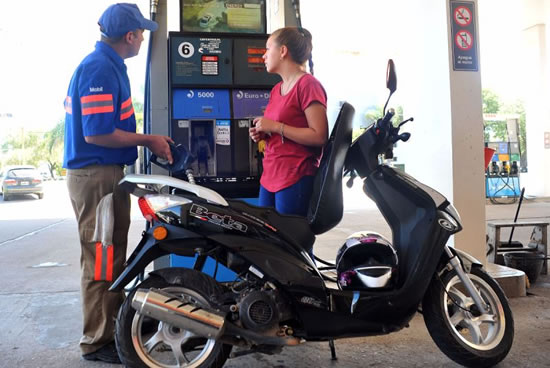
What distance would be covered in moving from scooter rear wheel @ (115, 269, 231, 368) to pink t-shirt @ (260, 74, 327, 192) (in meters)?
0.75

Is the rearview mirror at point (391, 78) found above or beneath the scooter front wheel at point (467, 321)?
above

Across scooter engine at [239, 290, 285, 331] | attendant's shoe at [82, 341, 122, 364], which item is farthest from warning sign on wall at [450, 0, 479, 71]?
attendant's shoe at [82, 341, 122, 364]

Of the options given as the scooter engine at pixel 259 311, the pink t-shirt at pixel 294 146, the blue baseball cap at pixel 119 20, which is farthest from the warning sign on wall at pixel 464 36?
the scooter engine at pixel 259 311

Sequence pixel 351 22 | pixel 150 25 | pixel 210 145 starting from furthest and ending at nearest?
1. pixel 351 22
2. pixel 210 145
3. pixel 150 25

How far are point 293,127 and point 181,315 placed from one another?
3.76 ft

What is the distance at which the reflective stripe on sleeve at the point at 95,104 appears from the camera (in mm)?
2633

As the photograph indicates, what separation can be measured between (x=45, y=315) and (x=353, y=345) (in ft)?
8.05

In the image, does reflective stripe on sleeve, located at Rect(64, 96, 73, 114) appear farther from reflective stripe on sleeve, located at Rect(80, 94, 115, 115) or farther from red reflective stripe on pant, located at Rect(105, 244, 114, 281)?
red reflective stripe on pant, located at Rect(105, 244, 114, 281)

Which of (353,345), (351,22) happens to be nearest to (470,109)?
(353,345)

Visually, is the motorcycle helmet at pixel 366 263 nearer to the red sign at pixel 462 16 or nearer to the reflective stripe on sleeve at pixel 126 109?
the reflective stripe on sleeve at pixel 126 109

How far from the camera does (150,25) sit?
2914 mm

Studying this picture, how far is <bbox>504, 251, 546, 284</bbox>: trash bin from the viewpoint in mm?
4785

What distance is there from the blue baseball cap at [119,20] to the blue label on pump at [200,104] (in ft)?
2.81

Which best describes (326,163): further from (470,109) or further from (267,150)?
(470,109)
